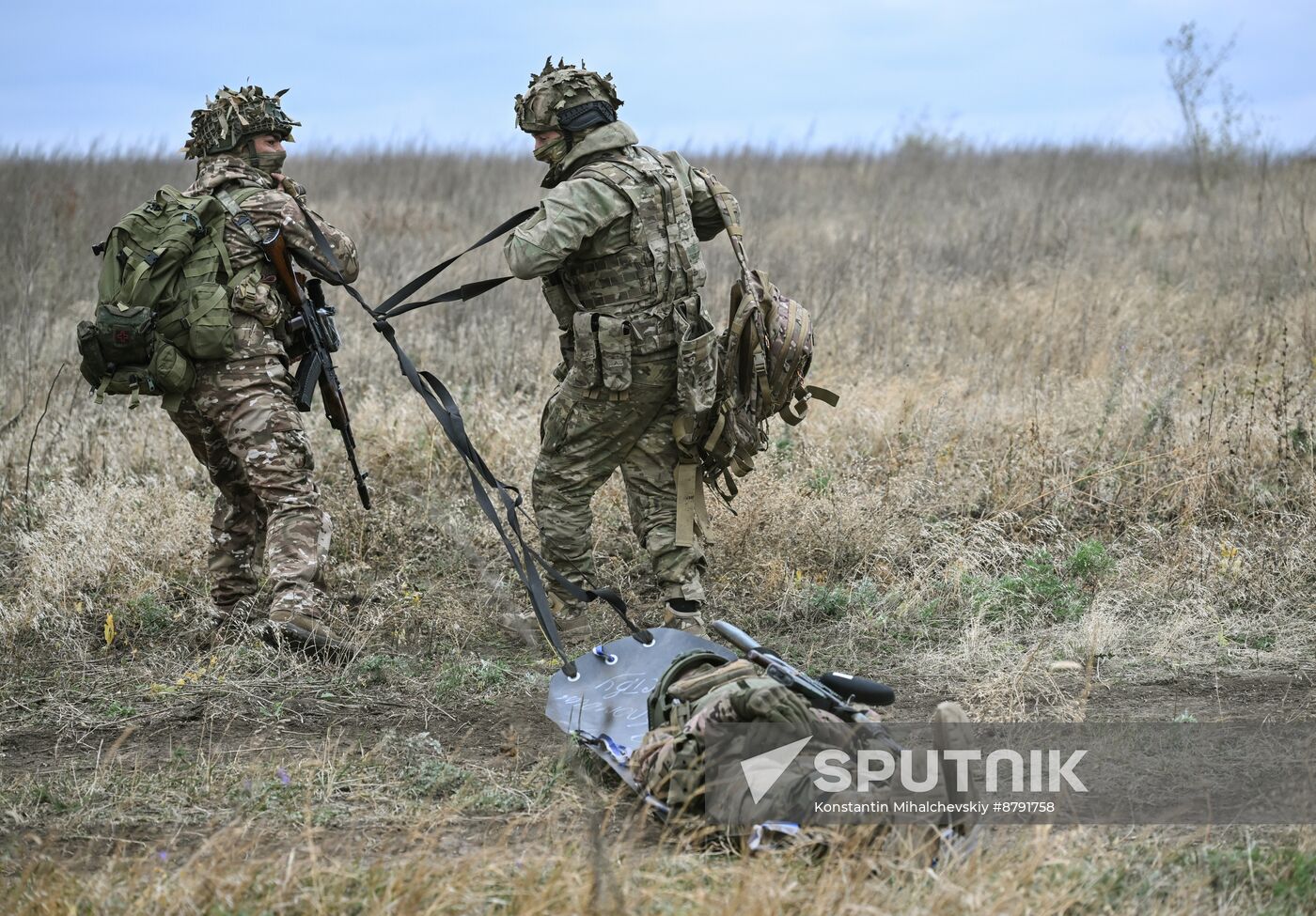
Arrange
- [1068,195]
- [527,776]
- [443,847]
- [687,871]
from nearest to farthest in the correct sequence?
[687,871] < [443,847] < [527,776] < [1068,195]

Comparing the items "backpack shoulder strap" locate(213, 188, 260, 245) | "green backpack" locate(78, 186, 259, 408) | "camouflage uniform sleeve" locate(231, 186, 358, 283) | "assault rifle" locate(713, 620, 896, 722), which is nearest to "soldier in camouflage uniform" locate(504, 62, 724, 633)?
"camouflage uniform sleeve" locate(231, 186, 358, 283)

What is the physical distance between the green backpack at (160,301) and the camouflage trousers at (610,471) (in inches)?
55.3

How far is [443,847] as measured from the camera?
10.5 ft

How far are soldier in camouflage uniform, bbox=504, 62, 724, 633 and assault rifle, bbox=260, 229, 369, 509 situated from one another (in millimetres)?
930

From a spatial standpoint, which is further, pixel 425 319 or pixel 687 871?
pixel 425 319

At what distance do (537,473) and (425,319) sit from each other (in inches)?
181

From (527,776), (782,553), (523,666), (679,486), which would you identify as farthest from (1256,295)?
(527,776)

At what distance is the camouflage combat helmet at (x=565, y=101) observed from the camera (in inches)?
185

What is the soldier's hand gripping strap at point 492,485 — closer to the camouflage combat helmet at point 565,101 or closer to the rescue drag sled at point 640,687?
the rescue drag sled at point 640,687

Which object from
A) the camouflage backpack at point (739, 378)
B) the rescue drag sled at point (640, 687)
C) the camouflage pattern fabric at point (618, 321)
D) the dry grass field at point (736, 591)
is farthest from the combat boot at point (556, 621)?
the rescue drag sled at point (640, 687)

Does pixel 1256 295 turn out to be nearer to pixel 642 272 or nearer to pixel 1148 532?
pixel 1148 532

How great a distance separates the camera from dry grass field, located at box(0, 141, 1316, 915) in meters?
2.88

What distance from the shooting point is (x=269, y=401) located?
4.88 meters

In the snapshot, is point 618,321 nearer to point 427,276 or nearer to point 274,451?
point 427,276
